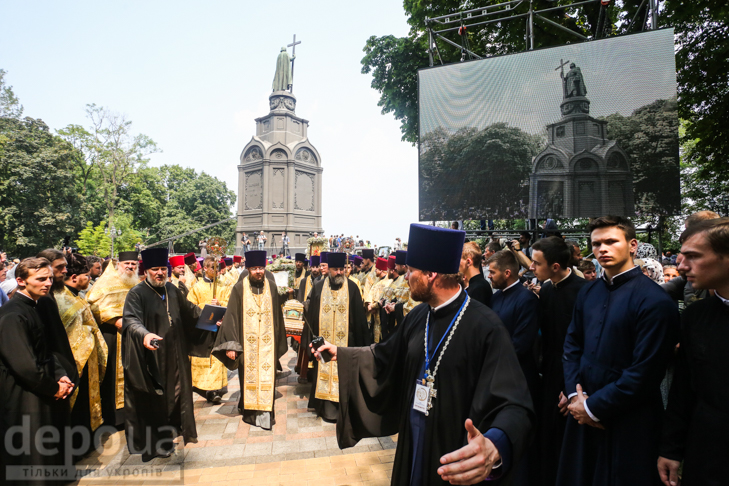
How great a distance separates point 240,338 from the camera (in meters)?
5.56

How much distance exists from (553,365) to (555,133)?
376 inches

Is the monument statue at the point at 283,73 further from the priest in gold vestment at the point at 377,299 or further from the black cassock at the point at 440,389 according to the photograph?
the black cassock at the point at 440,389

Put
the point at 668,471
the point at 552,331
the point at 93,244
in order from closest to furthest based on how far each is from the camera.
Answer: the point at 668,471, the point at 552,331, the point at 93,244

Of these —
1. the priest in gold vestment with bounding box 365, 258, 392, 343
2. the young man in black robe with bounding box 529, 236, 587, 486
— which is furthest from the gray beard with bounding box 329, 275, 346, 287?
the young man in black robe with bounding box 529, 236, 587, 486

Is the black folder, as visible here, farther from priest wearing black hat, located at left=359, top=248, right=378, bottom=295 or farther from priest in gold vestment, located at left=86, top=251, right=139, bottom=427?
priest wearing black hat, located at left=359, top=248, right=378, bottom=295

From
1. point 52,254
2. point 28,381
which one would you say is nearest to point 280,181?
point 52,254

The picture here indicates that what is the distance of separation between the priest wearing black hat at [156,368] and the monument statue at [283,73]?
94.5 ft

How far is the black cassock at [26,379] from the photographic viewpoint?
3348mm

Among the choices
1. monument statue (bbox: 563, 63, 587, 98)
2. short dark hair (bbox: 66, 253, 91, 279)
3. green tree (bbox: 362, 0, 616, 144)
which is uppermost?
green tree (bbox: 362, 0, 616, 144)

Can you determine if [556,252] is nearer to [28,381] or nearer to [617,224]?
[617,224]

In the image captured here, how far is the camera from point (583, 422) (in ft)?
8.38

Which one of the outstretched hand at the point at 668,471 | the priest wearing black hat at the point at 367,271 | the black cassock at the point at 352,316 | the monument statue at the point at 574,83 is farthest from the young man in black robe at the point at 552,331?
the monument statue at the point at 574,83

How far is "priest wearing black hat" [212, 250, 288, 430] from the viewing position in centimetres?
519

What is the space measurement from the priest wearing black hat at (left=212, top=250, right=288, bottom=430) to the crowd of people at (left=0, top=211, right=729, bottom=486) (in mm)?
20
